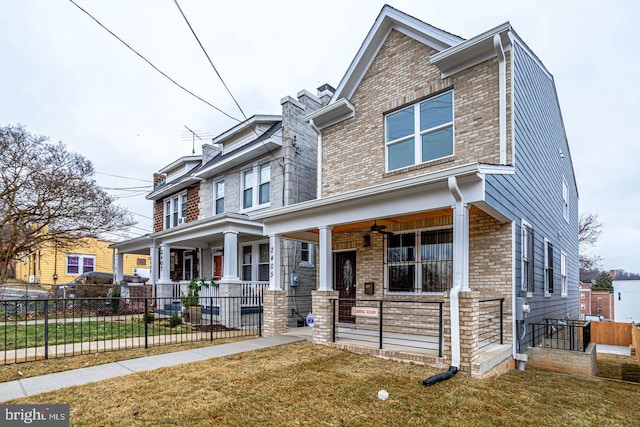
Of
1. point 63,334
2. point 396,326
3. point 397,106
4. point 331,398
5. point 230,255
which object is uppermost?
point 397,106

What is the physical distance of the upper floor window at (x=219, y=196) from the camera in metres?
15.3

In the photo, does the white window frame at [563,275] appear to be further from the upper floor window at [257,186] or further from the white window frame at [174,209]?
the white window frame at [174,209]

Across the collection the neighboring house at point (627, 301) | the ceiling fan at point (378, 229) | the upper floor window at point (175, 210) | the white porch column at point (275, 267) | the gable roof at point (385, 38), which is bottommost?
the neighboring house at point (627, 301)

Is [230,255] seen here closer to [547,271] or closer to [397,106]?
[397,106]

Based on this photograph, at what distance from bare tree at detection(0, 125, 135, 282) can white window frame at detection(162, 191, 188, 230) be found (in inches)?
125

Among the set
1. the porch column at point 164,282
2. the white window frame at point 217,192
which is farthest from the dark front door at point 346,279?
the porch column at point 164,282

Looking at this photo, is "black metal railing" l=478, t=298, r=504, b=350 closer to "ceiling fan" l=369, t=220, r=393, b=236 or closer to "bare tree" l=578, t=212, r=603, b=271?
"ceiling fan" l=369, t=220, r=393, b=236

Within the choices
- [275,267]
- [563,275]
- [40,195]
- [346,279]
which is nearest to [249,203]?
[275,267]

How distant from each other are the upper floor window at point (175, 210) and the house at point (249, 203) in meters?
0.59

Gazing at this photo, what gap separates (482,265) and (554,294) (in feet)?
18.0

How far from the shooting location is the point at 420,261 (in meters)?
8.80

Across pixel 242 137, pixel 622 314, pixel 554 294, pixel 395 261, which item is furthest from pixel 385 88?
pixel 622 314

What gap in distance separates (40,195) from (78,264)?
1555 centimetres

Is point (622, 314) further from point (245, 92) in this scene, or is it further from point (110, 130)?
point (110, 130)
